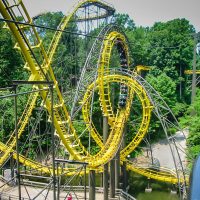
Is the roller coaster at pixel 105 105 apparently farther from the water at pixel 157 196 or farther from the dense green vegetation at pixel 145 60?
the dense green vegetation at pixel 145 60

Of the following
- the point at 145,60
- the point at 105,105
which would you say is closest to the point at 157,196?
the point at 105,105

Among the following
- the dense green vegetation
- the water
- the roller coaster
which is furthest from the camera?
the dense green vegetation

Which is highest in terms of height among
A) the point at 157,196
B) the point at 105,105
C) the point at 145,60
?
the point at 145,60

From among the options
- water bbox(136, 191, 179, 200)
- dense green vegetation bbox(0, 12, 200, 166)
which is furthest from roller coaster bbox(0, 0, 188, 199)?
dense green vegetation bbox(0, 12, 200, 166)

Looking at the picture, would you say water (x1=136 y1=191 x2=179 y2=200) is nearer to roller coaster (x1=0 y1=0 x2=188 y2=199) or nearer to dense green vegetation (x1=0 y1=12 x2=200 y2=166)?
roller coaster (x1=0 y1=0 x2=188 y2=199)

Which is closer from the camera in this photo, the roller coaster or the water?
the roller coaster

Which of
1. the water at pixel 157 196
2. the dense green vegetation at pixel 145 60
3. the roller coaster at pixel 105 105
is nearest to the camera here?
the roller coaster at pixel 105 105

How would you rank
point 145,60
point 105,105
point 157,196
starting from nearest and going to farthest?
1. point 105,105
2. point 157,196
3. point 145,60

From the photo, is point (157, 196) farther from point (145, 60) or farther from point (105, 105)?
point (145, 60)

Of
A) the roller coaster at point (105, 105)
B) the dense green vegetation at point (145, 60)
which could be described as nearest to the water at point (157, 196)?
the roller coaster at point (105, 105)

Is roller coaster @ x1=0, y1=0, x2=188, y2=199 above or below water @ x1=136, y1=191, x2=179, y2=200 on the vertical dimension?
above
